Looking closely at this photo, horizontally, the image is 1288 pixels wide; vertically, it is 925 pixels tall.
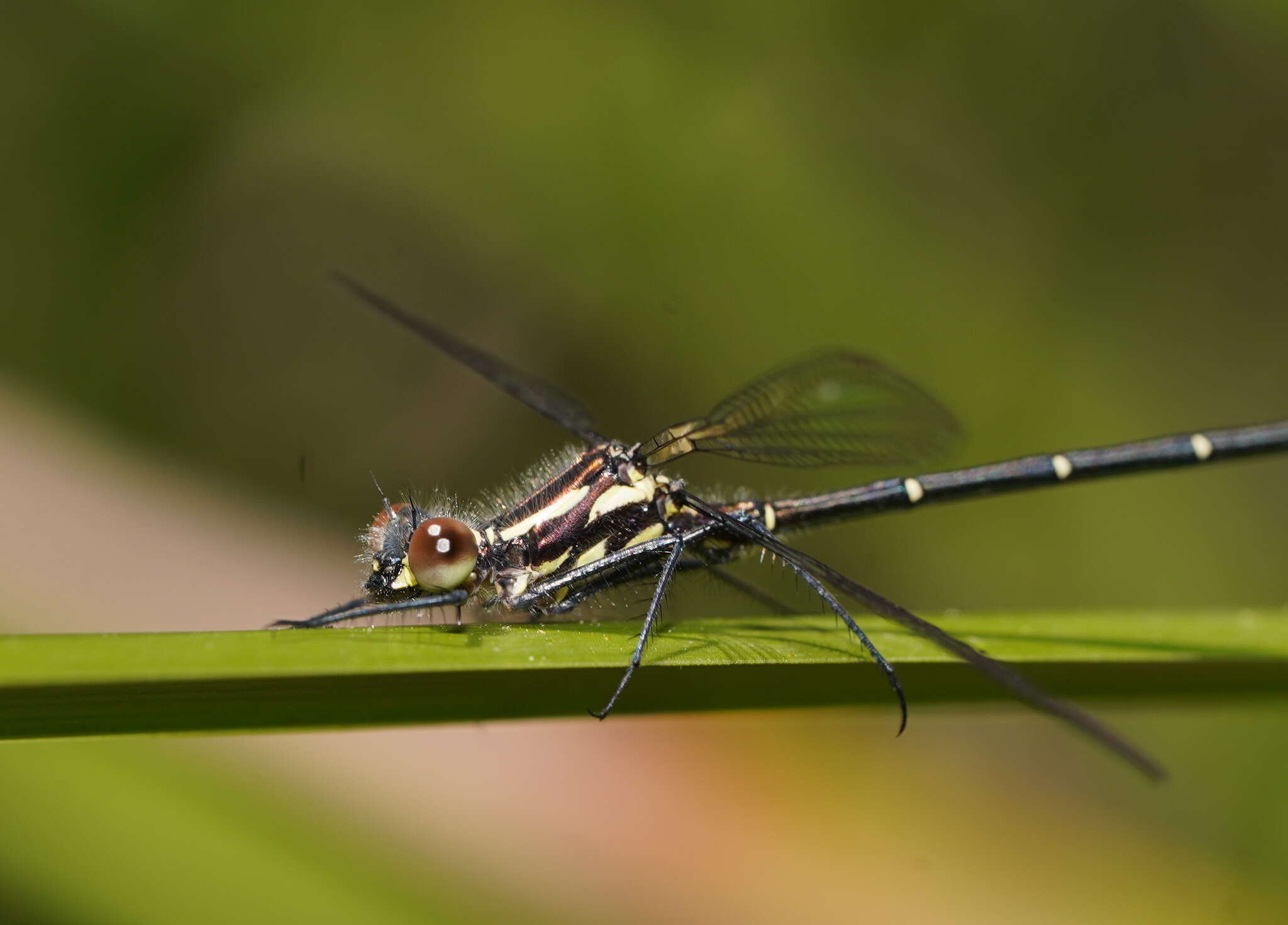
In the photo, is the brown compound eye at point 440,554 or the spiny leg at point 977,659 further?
the brown compound eye at point 440,554

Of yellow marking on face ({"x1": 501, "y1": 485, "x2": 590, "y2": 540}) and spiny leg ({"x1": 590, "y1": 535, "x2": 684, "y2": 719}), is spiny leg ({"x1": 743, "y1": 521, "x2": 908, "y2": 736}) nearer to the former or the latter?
spiny leg ({"x1": 590, "y1": 535, "x2": 684, "y2": 719})

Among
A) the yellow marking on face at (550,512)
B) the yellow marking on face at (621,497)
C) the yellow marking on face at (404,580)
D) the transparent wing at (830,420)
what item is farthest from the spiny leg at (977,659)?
the yellow marking on face at (404,580)

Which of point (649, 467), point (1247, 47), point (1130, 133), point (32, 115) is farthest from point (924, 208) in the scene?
point (32, 115)

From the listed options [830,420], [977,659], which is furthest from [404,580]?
[830,420]

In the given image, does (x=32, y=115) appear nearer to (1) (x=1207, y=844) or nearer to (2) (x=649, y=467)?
(2) (x=649, y=467)

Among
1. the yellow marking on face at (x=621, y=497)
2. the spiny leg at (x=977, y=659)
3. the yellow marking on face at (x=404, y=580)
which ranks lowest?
the spiny leg at (x=977, y=659)

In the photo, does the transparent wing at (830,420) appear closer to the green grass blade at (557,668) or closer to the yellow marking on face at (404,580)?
the green grass blade at (557,668)

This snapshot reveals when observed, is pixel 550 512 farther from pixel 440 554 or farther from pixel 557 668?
pixel 557 668
